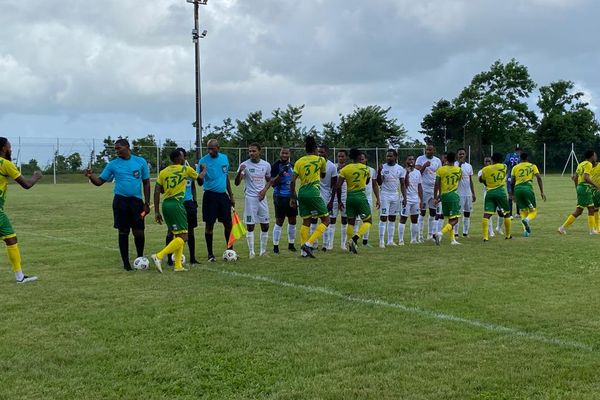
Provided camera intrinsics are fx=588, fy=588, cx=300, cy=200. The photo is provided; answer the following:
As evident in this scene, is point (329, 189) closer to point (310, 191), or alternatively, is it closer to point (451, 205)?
point (310, 191)

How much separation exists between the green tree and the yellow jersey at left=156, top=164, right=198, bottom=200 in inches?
2104

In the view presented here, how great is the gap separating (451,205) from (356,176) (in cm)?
252

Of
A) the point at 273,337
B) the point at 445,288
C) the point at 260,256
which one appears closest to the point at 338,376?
the point at 273,337

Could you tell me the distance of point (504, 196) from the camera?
1332cm

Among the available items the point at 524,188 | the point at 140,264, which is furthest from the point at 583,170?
the point at 140,264

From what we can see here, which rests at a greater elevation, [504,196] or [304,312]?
[504,196]

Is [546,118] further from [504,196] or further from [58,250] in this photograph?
[58,250]

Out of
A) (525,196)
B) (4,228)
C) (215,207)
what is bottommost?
(4,228)

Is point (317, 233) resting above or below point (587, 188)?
below

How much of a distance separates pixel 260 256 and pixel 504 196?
5939 mm

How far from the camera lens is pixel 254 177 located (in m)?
11.1

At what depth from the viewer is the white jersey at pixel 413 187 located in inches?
518

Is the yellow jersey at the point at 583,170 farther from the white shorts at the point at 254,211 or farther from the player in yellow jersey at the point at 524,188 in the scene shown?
the white shorts at the point at 254,211

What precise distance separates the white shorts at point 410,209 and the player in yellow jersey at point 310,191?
2.71 m
